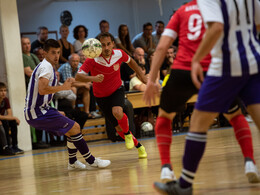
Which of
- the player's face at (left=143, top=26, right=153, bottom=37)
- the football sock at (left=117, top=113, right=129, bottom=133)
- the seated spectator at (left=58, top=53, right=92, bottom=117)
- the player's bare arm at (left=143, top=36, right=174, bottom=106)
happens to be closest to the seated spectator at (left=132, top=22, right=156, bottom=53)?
the player's face at (left=143, top=26, right=153, bottom=37)

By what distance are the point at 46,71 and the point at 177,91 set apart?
2.07 m

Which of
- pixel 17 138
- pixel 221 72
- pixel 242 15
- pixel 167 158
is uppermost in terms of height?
pixel 242 15

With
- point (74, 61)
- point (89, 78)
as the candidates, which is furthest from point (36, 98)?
point (74, 61)

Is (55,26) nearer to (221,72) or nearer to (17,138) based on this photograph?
(17,138)

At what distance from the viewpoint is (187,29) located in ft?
10.6

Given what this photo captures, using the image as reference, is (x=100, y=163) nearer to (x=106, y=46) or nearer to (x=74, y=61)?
(x=106, y=46)

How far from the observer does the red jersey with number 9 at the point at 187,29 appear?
321 centimetres

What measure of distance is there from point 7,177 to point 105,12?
10568 millimetres

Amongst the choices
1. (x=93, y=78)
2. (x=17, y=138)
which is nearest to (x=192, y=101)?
(x=17, y=138)

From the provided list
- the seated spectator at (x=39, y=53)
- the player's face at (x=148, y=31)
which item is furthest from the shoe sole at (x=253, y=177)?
the player's face at (x=148, y=31)

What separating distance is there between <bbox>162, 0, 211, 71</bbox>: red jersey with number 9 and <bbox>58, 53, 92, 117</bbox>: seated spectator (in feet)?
19.6

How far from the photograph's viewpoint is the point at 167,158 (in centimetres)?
326

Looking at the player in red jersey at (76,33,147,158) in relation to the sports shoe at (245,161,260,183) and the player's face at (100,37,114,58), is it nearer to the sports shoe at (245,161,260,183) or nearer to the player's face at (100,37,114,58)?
the player's face at (100,37,114,58)

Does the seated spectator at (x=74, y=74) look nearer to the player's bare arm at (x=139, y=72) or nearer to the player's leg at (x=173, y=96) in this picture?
the player's bare arm at (x=139, y=72)
